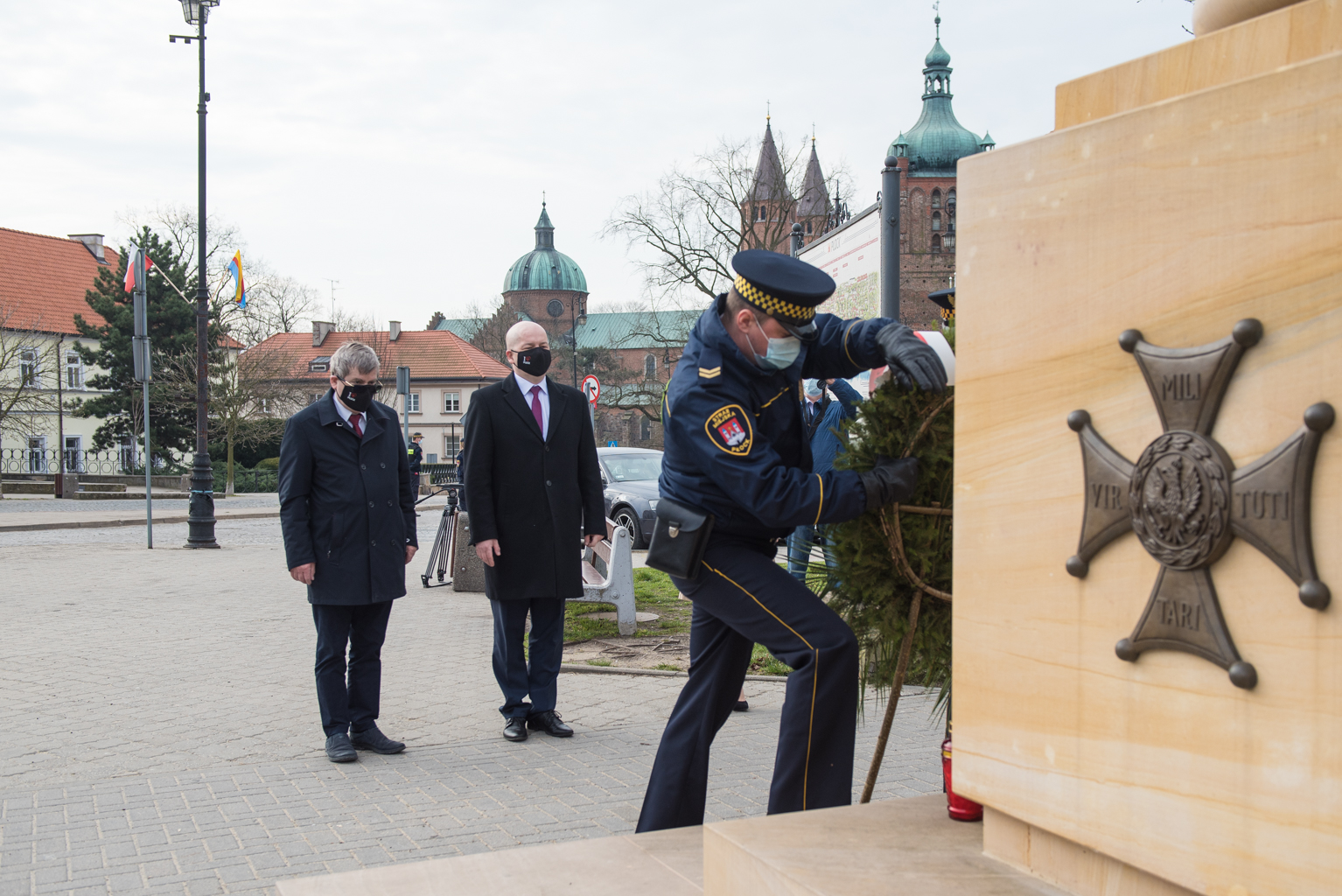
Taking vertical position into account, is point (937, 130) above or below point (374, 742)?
above

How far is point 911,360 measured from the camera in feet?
9.55

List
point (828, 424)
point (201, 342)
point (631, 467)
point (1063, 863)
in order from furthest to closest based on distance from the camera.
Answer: point (201, 342) < point (631, 467) < point (828, 424) < point (1063, 863)

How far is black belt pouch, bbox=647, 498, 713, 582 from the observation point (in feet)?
10.7

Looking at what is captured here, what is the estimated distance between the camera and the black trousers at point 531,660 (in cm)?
575

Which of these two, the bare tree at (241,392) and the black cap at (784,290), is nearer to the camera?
the black cap at (784,290)

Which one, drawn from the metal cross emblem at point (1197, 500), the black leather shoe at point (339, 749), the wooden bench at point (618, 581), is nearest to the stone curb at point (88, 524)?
the wooden bench at point (618, 581)

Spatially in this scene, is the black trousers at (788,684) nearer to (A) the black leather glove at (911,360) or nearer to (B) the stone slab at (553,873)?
(B) the stone slab at (553,873)

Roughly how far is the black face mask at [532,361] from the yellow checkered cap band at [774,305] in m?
2.86

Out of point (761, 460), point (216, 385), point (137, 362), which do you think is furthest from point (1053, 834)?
point (216, 385)

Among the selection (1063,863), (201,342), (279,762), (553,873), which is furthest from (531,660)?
(201,342)

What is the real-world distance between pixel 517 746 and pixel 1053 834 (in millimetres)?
3800

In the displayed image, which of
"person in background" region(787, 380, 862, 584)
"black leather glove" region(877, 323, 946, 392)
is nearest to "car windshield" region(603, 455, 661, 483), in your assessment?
"person in background" region(787, 380, 862, 584)

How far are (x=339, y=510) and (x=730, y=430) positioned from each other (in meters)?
2.88

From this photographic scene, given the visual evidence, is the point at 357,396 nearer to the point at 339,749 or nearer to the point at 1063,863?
the point at 339,749
